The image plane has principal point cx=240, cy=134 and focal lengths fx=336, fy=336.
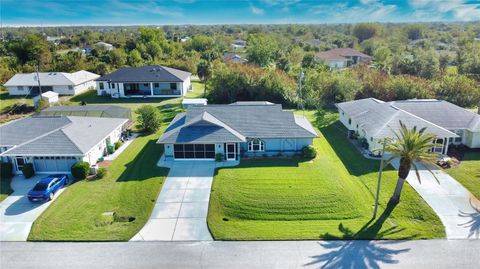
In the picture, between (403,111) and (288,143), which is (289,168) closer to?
(288,143)

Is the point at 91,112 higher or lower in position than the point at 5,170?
higher

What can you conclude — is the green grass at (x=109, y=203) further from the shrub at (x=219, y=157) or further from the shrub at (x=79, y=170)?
the shrub at (x=219, y=157)

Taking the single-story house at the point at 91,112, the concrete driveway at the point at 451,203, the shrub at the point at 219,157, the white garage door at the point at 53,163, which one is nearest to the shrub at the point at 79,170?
the white garage door at the point at 53,163

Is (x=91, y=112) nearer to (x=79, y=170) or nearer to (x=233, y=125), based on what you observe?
(x=79, y=170)

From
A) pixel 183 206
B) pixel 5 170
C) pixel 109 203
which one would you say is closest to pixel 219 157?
pixel 183 206

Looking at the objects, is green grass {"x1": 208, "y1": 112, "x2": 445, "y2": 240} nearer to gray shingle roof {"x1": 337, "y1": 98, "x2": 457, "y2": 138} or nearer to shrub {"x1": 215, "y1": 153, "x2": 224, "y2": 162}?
shrub {"x1": 215, "y1": 153, "x2": 224, "y2": 162}

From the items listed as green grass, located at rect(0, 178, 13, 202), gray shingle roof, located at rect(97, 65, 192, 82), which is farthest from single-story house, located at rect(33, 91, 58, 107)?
green grass, located at rect(0, 178, 13, 202)
